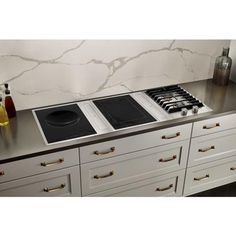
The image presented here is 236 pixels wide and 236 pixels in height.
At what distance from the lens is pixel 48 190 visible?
1890mm

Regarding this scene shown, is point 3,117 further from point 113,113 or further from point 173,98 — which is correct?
point 173,98

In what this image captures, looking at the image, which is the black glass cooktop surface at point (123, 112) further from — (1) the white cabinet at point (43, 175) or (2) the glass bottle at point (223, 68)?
(2) the glass bottle at point (223, 68)

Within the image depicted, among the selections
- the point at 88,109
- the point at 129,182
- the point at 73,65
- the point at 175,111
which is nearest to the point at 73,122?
the point at 88,109

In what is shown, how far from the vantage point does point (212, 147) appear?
2.31m

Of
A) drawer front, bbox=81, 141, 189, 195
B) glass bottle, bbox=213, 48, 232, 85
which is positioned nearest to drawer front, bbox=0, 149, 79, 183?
drawer front, bbox=81, 141, 189, 195

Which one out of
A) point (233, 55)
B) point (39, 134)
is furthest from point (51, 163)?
point (233, 55)

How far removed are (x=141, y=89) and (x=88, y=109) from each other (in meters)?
0.52

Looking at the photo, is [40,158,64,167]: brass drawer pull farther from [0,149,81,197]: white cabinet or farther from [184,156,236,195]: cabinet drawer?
[184,156,236,195]: cabinet drawer

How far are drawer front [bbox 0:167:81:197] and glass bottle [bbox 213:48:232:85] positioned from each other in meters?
1.44

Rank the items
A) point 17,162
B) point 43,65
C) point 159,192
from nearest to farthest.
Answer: point 17,162
point 43,65
point 159,192

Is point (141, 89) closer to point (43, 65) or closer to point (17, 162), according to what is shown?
point (43, 65)

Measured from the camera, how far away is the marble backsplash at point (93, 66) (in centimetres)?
201

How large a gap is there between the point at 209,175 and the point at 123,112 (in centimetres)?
91

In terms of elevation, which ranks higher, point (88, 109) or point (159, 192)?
point (88, 109)
